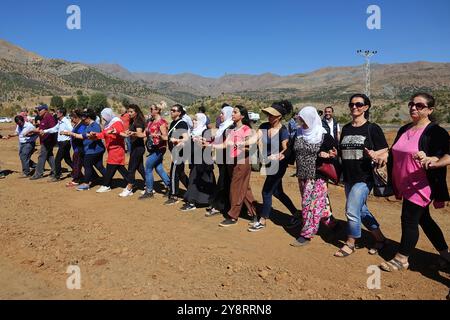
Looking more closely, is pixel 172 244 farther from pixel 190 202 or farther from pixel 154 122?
pixel 154 122

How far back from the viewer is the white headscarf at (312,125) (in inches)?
190

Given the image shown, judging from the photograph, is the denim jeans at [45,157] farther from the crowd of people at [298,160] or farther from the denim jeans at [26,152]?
the crowd of people at [298,160]

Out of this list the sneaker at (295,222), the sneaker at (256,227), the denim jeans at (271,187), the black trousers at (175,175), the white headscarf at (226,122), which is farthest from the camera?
the black trousers at (175,175)

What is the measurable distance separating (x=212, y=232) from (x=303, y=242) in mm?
1347

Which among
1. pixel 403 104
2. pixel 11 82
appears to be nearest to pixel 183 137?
pixel 403 104

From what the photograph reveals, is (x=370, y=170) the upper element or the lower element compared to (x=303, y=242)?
upper

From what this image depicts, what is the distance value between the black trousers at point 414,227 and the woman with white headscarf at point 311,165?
42.4 inches

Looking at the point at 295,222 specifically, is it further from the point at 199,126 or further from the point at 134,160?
the point at 134,160

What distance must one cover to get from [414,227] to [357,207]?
2.10ft

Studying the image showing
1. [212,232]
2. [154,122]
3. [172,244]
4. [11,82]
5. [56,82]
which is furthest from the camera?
[56,82]

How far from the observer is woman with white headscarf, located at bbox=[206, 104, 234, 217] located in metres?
6.12

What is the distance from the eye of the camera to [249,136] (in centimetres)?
572

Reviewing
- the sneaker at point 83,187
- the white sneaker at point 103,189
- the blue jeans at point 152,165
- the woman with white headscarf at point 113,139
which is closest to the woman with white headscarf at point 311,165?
the blue jeans at point 152,165

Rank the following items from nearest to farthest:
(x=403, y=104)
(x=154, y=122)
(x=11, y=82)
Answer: (x=154, y=122) → (x=403, y=104) → (x=11, y=82)
